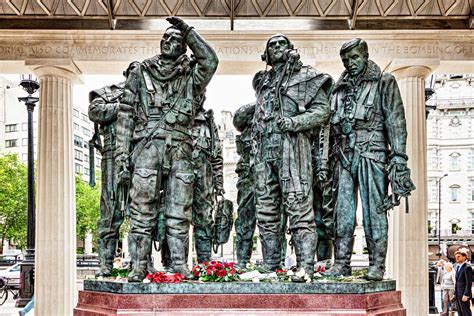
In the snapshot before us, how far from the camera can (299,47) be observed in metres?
17.2

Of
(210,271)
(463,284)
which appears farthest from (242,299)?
(463,284)

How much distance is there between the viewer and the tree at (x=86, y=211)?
67.2 meters

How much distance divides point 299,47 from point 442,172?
6648 centimetres

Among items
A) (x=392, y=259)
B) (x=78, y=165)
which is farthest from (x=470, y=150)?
(x=392, y=259)

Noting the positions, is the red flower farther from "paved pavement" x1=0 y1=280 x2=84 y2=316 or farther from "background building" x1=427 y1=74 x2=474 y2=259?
"background building" x1=427 y1=74 x2=474 y2=259

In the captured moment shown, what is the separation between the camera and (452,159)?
3164 inches

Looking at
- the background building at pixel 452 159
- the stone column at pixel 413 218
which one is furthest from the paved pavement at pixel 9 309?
the background building at pixel 452 159

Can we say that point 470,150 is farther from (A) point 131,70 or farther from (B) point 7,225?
(A) point 131,70

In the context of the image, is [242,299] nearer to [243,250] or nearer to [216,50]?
[243,250]

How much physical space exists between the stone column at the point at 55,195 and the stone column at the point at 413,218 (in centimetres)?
741

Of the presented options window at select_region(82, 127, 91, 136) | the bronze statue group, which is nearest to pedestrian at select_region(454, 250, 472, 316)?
the bronze statue group

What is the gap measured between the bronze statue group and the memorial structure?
6337mm

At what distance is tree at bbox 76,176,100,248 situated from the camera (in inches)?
2648

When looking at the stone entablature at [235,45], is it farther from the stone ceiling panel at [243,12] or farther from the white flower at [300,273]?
the white flower at [300,273]
